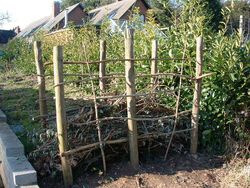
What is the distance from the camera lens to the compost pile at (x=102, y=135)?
3.85m

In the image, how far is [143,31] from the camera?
6383 mm

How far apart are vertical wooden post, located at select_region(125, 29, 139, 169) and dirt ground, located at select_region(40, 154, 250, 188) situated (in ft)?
0.59

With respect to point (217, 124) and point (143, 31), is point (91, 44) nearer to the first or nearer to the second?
point (143, 31)

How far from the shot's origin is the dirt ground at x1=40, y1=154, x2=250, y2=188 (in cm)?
365

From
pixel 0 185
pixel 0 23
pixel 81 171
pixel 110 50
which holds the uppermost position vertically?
pixel 0 23

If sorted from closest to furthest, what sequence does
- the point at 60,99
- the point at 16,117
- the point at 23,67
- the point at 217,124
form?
the point at 60,99
the point at 217,124
the point at 16,117
the point at 23,67

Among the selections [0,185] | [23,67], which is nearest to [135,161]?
[0,185]

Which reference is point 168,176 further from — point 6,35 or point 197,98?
point 6,35

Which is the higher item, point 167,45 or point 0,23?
point 0,23

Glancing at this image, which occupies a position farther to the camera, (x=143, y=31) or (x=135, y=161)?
(x=143, y=31)

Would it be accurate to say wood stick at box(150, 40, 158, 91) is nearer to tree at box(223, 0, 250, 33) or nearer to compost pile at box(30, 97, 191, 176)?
compost pile at box(30, 97, 191, 176)

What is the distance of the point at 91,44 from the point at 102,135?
162 inches

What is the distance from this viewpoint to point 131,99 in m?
3.84

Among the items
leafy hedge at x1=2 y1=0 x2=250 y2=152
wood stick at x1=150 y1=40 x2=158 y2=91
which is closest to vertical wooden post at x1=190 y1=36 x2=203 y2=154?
leafy hedge at x1=2 y1=0 x2=250 y2=152
